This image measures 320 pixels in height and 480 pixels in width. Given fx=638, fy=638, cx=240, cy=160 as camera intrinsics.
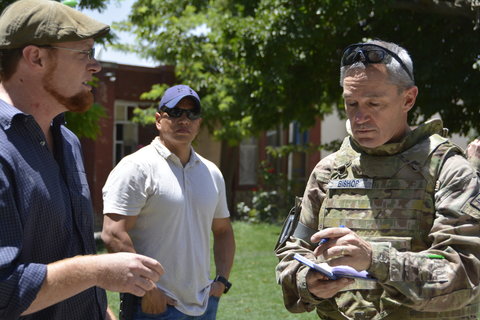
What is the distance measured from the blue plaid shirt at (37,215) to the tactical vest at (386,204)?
1063mm

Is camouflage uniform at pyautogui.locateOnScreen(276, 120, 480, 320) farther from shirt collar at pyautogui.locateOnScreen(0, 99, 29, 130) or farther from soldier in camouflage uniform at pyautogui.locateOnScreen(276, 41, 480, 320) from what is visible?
shirt collar at pyautogui.locateOnScreen(0, 99, 29, 130)

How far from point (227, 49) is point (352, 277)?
13988mm

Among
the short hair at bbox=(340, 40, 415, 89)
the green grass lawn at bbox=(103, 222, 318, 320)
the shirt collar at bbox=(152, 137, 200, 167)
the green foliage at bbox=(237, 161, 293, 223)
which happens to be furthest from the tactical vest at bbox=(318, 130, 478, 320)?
the green foliage at bbox=(237, 161, 293, 223)

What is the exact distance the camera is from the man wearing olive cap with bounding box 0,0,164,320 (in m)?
2.08

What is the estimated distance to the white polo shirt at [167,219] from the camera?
12.8 feet

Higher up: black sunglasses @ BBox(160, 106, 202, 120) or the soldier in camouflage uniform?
black sunglasses @ BBox(160, 106, 202, 120)

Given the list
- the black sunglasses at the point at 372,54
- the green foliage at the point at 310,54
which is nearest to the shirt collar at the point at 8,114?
the black sunglasses at the point at 372,54

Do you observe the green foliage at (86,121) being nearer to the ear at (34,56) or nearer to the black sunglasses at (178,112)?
the black sunglasses at (178,112)

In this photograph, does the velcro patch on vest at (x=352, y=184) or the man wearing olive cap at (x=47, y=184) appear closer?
the man wearing olive cap at (x=47, y=184)

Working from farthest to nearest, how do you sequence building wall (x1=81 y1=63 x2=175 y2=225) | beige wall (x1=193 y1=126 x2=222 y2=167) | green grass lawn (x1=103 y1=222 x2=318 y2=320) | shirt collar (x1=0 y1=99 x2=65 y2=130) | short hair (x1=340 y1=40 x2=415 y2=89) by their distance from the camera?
beige wall (x1=193 y1=126 x2=222 y2=167)
building wall (x1=81 y1=63 x2=175 y2=225)
green grass lawn (x1=103 y1=222 x2=318 y2=320)
short hair (x1=340 y1=40 x2=415 y2=89)
shirt collar (x1=0 y1=99 x2=65 y2=130)

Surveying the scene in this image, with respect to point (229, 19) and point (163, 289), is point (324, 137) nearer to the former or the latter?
point (229, 19)

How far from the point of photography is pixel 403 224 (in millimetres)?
2639

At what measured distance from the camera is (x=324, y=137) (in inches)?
1080

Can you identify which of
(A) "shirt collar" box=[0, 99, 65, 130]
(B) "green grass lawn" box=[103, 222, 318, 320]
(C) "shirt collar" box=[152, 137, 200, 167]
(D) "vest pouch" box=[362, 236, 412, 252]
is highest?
(A) "shirt collar" box=[0, 99, 65, 130]
